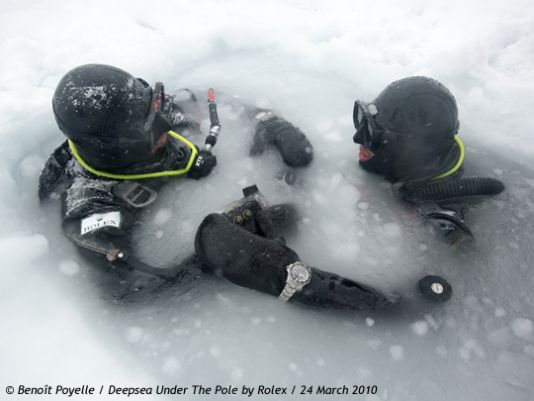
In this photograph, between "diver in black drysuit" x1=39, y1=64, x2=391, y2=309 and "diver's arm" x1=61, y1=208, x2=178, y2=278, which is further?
"diver's arm" x1=61, y1=208, x2=178, y2=278

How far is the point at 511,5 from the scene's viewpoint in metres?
4.48

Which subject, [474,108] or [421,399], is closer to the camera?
[421,399]

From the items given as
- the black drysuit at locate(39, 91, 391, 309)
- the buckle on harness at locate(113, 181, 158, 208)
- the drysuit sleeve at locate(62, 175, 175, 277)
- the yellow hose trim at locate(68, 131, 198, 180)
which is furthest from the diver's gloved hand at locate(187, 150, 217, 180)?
the drysuit sleeve at locate(62, 175, 175, 277)

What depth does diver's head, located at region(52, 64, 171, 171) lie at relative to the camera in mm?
2172

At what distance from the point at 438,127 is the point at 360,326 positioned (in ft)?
4.73

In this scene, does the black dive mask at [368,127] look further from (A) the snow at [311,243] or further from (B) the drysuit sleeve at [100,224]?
(B) the drysuit sleeve at [100,224]

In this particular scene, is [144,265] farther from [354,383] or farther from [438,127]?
[438,127]

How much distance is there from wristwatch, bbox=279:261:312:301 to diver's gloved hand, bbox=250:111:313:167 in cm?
119

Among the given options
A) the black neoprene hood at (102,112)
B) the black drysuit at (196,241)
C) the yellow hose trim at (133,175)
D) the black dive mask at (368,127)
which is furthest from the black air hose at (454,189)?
the black neoprene hood at (102,112)

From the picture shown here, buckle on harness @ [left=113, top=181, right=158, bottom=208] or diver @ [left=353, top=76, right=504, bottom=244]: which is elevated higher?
diver @ [left=353, top=76, right=504, bottom=244]

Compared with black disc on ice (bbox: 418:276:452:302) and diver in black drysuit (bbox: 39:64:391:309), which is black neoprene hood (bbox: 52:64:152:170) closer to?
diver in black drysuit (bbox: 39:64:391:309)

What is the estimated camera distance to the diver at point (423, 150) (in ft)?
8.01

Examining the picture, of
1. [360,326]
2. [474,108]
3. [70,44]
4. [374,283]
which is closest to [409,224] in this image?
[374,283]

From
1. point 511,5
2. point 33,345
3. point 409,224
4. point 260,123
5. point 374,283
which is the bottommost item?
point 33,345
